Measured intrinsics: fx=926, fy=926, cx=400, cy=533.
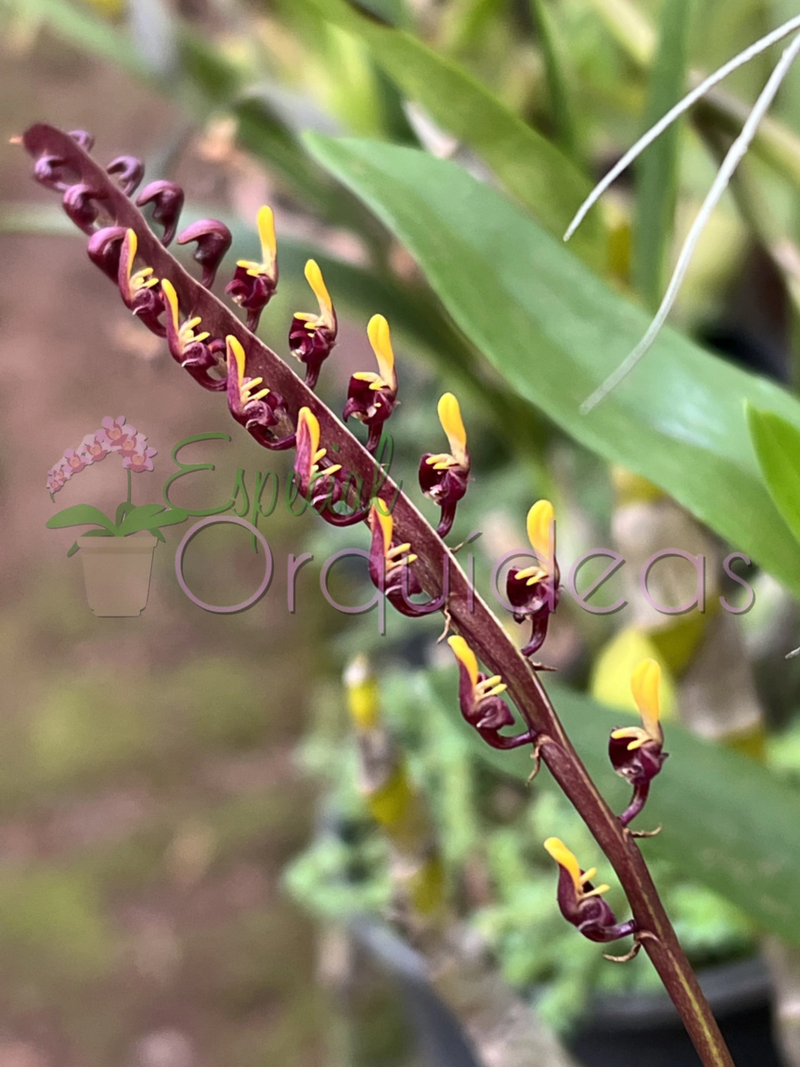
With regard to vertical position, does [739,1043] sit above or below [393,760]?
below

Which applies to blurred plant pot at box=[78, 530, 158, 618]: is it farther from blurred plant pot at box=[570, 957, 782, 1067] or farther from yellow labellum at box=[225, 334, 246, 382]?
blurred plant pot at box=[570, 957, 782, 1067]

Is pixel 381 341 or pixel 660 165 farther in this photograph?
pixel 660 165

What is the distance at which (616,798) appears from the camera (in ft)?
0.88

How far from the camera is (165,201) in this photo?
7.2 inches

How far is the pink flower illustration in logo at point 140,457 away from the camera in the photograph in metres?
0.21

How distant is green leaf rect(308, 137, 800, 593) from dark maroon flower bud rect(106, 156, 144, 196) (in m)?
0.10

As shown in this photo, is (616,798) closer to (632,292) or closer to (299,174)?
(632,292)

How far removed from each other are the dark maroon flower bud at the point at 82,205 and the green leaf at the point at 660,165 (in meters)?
0.26

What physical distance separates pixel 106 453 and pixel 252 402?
0.08 meters

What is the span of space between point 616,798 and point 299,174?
43 centimetres

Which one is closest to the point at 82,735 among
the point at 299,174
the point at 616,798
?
the point at 299,174

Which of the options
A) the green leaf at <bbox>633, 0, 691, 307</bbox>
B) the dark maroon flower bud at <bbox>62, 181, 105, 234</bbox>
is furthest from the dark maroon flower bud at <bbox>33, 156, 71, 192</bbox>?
the green leaf at <bbox>633, 0, 691, 307</bbox>

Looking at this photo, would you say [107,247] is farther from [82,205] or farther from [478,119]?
[478,119]

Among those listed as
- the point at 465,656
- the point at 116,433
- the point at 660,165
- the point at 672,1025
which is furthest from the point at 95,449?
the point at 672,1025
